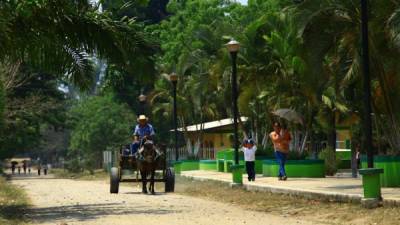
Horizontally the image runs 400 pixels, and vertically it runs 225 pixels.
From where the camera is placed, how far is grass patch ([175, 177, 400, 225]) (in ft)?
44.6

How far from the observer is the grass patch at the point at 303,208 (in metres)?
13.6

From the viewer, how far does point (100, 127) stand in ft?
236

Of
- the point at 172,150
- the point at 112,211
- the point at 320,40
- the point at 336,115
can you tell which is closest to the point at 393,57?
the point at 320,40

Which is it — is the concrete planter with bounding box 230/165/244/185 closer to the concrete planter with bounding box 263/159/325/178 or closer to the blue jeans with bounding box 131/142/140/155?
the blue jeans with bounding box 131/142/140/155

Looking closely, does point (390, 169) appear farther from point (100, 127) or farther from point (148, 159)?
point (100, 127)

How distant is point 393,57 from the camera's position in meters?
20.6

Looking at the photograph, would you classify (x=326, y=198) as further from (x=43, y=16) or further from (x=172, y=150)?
(x=172, y=150)

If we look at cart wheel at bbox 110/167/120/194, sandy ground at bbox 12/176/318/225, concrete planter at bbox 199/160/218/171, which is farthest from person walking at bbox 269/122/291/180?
concrete planter at bbox 199/160/218/171

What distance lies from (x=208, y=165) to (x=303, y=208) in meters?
24.5

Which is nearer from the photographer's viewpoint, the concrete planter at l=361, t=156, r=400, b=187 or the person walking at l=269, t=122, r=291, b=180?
the concrete planter at l=361, t=156, r=400, b=187

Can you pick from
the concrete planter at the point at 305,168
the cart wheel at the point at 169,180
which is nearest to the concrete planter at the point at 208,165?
the concrete planter at the point at 305,168

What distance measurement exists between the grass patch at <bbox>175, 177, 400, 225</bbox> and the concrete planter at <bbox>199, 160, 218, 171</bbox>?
15.3m

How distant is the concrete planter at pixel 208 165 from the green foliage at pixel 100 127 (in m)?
28.0

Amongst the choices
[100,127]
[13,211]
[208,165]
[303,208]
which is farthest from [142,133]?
[100,127]
